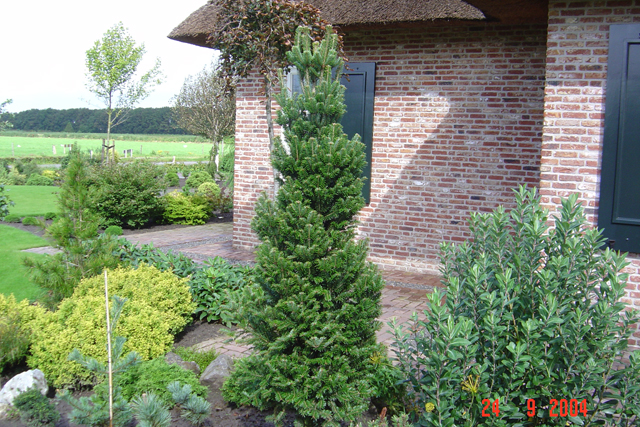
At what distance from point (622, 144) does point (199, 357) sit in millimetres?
4036

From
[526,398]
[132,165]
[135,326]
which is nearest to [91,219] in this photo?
[135,326]

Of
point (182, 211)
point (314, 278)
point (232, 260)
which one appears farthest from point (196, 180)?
point (314, 278)

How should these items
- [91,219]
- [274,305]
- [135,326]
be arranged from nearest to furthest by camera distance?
[274,305]
[135,326]
[91,219]

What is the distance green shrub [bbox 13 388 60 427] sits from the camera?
3238mm

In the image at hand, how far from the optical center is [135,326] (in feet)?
13.9

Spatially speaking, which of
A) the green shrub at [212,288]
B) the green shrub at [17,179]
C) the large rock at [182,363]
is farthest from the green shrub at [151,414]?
the green shrub at [17,179]

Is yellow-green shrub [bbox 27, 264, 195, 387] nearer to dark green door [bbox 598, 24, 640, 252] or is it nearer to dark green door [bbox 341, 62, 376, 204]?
dark green door [bbox 341, 62, 376, 204]

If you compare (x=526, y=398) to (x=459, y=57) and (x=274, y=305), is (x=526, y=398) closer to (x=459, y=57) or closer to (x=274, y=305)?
(x=274, y=305)

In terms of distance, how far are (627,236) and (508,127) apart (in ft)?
9.70

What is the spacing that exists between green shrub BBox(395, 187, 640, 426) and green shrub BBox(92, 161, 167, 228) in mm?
10096

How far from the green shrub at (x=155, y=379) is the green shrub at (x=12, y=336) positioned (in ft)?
4.05

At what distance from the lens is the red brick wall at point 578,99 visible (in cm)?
441

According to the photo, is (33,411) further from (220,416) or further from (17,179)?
(17,179)
